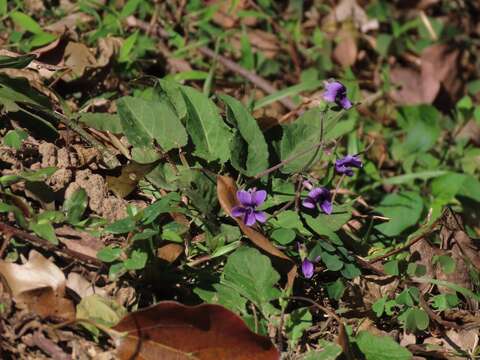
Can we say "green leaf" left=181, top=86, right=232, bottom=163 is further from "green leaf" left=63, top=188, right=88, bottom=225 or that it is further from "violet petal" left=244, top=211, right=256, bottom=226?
"green leaf" left=63, top=188, right=88, bottom=225

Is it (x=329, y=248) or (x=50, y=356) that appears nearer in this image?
(x=50, y=356)

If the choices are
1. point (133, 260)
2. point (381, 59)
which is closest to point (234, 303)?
point (133, 260)

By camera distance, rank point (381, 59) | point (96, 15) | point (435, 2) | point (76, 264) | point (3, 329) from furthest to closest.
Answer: point (435, 2) → point (381, 59) → point (96, 15) → point (76, 264) → point (3, 329)

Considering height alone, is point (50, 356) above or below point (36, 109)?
below

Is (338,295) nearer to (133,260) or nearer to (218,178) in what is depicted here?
(218,178)

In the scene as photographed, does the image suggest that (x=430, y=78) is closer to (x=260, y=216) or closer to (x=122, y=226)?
(x=260, y=216)

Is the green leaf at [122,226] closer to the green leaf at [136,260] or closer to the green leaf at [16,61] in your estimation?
the green leaf at [136,260]
